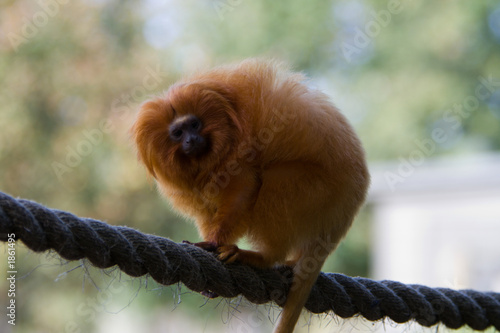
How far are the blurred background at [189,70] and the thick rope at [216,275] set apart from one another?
12.0 ft

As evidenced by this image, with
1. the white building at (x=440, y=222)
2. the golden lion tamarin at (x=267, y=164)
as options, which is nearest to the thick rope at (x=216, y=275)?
the golden lion tamarin at (x=267, y=164)

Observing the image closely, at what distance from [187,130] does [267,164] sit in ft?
1.98

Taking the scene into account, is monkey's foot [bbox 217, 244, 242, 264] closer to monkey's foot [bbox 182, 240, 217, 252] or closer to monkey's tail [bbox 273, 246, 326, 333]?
monkey's foot [bbox 182, 240, 217, 252]

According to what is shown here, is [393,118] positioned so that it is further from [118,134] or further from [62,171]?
[62,171]

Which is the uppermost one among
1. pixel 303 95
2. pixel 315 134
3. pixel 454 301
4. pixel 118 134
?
pixel 118 134

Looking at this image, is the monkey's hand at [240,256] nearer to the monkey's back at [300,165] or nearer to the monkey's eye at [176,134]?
A: the monkey's back at [300,165]

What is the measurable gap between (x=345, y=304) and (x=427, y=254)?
7.11 metres

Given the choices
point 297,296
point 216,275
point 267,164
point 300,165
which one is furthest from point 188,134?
point 297,296

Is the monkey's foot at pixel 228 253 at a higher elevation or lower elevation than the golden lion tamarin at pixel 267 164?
lower

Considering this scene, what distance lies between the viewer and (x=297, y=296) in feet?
9.95

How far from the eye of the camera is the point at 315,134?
10.6ft

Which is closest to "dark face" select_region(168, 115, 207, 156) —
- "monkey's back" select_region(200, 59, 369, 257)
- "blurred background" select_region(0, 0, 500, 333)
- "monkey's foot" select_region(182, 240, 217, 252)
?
"monkey's back" select_region(200, 59, 369, 257)

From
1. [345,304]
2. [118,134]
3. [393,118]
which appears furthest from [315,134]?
[393,118]

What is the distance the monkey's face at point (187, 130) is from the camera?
3416 millimetres
